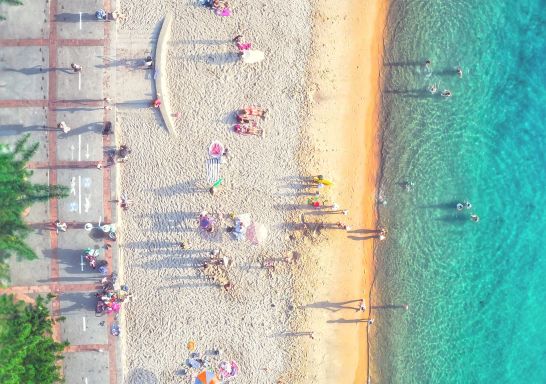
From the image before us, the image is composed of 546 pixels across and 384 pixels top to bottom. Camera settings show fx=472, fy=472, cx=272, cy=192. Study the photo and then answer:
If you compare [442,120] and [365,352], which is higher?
[442,120]

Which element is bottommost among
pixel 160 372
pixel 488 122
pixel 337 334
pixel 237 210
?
pixel 160 372

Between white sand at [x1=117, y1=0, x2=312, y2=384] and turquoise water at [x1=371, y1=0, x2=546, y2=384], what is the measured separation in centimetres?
360

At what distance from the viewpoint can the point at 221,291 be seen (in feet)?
53.2

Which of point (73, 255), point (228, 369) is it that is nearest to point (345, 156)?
point (228, 369)

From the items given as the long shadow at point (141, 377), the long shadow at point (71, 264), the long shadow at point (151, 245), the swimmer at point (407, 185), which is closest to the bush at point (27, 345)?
the long shadow at point (71, 264)

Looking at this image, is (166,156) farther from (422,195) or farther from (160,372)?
(422,195)

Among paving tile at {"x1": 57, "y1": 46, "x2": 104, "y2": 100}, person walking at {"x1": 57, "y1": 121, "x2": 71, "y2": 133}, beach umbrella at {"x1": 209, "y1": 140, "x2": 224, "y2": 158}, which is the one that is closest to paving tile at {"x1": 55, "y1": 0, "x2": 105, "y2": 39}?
paving tile at {"x1": 57, "y1": 46, "x2": 104, "y2": 100}

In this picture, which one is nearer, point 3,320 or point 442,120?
point 3,320

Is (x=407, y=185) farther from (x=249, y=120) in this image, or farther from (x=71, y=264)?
(x=71, y=264)

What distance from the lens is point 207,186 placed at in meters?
16.1

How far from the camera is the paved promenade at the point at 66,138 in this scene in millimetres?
15594

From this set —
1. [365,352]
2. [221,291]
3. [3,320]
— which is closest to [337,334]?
[365,352]

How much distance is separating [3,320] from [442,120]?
1566cm

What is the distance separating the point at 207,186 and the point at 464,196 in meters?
8.97
